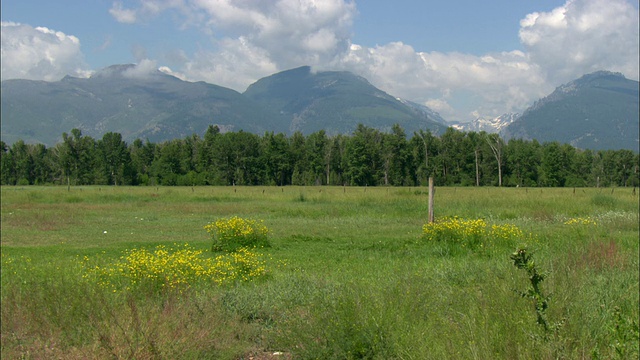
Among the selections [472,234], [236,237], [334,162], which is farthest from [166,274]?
[334,162]

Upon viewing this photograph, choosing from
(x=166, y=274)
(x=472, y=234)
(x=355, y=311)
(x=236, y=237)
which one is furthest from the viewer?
(x=236, y=237)

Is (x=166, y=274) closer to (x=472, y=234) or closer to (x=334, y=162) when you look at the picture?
(x=472, y=234)

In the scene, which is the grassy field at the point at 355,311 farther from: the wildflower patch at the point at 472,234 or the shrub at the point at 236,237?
the shrub at the point at 236,237

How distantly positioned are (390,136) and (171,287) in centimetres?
8322

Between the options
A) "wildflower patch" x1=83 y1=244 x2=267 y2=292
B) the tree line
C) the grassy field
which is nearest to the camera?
the grassy field

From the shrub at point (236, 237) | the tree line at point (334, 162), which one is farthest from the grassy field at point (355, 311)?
the tree line at point (334, 162)

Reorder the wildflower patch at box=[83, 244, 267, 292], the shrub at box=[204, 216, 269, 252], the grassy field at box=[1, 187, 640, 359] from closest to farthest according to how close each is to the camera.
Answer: the grassy field at box=[1, 187, 640, 359] < the wildflower patch at box=[83, 244, 267, 292] < the shrub at box=[204, 216, 269, 252]

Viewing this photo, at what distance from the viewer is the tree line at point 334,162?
86625 millimetres

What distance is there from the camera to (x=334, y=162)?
3760 inches

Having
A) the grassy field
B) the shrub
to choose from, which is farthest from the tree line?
the grassy field

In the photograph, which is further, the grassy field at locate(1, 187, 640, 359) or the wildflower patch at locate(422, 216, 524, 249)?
the wildflower patch at locate(422, 216, 524, 249)

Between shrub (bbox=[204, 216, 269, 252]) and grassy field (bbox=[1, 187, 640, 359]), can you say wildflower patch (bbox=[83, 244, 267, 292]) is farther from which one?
shrub (bbox=[204, 216, 269, 252])

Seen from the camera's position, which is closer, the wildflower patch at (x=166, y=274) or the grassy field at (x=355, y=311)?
the grassy field at (x=355, y=311)

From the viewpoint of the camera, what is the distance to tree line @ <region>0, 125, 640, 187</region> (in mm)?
86625
